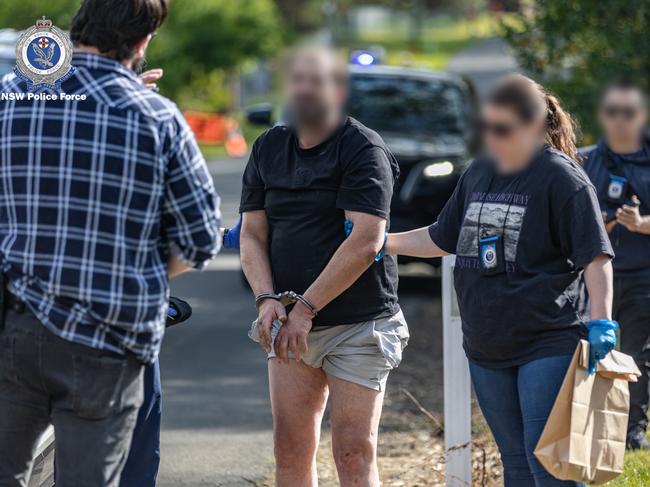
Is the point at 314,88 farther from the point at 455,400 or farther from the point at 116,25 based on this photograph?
the point at 455,400

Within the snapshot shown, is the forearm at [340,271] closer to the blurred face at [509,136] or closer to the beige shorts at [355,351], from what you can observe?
the beige shorts at [355,351]

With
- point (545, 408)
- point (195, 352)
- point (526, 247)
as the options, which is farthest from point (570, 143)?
point (195, 352)

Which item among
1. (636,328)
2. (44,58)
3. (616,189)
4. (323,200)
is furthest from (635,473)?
(44,58)

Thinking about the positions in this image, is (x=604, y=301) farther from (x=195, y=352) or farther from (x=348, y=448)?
(x=195, y=352)

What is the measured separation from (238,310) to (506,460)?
21.3 ft

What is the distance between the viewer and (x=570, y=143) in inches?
162

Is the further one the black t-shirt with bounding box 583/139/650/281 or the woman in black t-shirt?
the black t-shirt with bounding box 583/139/650/281

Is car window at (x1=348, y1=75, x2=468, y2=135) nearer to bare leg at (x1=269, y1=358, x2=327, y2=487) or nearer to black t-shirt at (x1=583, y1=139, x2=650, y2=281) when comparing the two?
black t-shirt at (x1=583, y1=139, x2=650, y2=281)

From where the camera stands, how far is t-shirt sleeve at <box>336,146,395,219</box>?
401cm

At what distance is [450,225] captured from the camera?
4301 mm

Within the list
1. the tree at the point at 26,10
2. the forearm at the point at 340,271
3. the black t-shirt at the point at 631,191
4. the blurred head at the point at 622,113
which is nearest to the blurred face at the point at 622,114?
the blurred head at the point at 622,113

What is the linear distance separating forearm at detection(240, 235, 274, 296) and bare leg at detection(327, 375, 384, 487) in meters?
0.41

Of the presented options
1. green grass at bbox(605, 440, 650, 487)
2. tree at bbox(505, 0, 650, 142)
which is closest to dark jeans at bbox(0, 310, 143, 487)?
green grass at bbox(605, 440, 650, 487)

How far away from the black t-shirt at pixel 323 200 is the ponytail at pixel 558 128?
571mm
